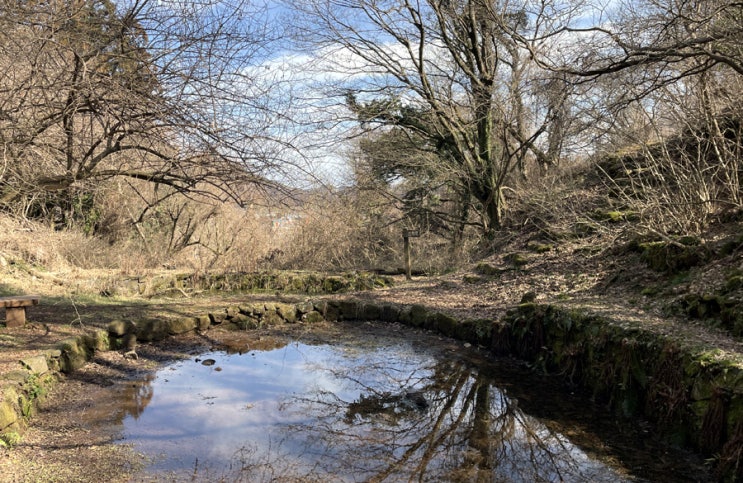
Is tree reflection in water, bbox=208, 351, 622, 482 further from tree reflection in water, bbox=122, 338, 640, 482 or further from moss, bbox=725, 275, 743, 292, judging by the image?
moss, bbox=725, 275, 743, 292

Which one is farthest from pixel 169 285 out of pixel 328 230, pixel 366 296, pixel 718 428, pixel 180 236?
pixel 718 428

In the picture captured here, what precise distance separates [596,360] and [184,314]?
6.67 metres

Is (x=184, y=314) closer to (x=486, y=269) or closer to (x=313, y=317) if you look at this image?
(x=313, y=317)

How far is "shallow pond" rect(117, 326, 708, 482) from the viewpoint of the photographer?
4258mm

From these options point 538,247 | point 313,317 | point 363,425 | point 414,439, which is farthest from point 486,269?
point 414,439

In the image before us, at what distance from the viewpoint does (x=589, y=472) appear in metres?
4.24

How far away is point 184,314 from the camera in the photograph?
9.41 m

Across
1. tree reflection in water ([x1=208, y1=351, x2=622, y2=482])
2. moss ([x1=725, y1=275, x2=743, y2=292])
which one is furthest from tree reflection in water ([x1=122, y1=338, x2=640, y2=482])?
moss ([x1=725, y1=275, x2=743, y2=292])

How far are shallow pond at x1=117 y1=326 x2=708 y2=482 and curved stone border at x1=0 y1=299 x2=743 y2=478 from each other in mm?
388

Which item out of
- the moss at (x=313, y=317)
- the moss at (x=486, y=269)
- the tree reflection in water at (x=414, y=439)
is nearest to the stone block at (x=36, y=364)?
the tree reflection in water at (x=414, y=439)

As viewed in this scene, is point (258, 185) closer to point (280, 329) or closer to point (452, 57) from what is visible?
point (280, 329)

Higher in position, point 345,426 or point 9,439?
point 9,439

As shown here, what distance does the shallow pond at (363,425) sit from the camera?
4258 mm

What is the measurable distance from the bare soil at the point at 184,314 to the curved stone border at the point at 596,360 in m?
0.22
